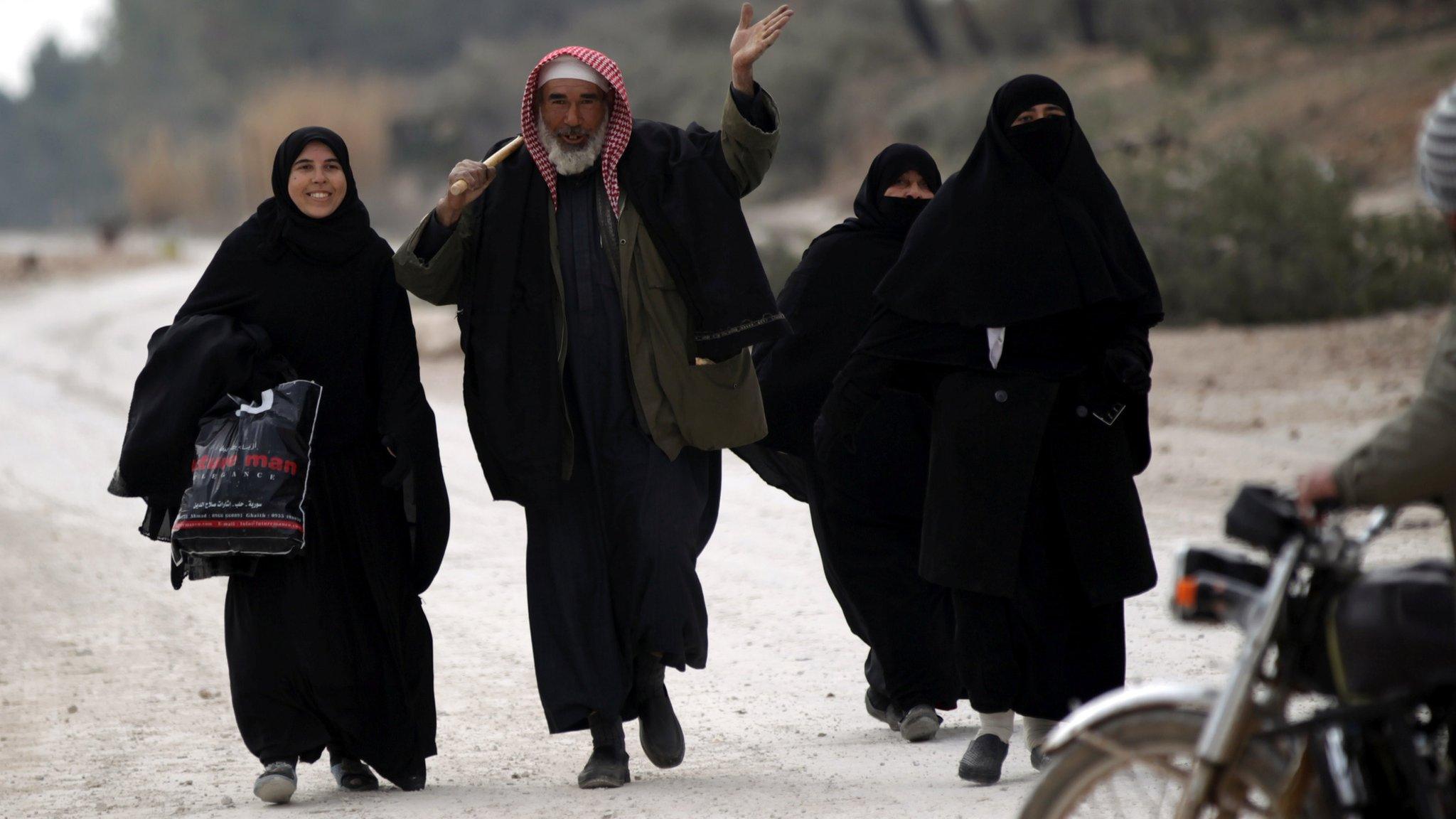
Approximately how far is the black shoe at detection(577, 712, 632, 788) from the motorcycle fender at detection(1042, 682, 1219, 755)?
190 cm

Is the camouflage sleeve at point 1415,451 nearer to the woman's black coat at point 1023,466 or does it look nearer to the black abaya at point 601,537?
the woman's black coat at point 1023,466

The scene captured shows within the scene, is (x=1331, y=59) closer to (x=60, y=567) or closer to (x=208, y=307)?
(x=60, y=567)

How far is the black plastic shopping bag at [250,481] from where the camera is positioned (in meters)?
4.26

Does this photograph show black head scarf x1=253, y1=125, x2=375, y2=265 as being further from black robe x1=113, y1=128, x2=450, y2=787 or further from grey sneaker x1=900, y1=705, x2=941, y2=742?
grey sneaker x1=900, y1=705, x2=941, y2=742

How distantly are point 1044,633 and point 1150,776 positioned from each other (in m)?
1.48

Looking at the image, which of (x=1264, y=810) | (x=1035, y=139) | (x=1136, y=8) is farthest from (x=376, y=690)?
(x=1136, y=8)

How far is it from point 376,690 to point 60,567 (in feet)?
14.9

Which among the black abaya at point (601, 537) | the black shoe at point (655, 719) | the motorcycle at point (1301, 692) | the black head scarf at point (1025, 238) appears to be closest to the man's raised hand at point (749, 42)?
the black abaya at point (601, 537)

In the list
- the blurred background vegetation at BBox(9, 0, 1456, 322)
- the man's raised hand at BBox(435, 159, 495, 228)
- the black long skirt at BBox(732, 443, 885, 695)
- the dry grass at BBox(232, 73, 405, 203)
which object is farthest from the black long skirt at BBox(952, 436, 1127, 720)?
the dry grass at BBox(232, 73, 405, 203)

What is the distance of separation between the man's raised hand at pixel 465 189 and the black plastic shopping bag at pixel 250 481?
555mm

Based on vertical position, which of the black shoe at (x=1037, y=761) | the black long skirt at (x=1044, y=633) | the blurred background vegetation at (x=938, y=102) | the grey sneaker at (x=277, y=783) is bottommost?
the black shoe at (x=1037, y=761)

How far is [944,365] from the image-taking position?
14.1 ft

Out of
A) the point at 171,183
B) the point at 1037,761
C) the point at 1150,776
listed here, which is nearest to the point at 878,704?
the point at 1037,761

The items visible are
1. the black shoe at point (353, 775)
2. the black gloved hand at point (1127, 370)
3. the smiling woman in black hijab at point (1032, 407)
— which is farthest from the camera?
the black shoe at point (353, 775)
